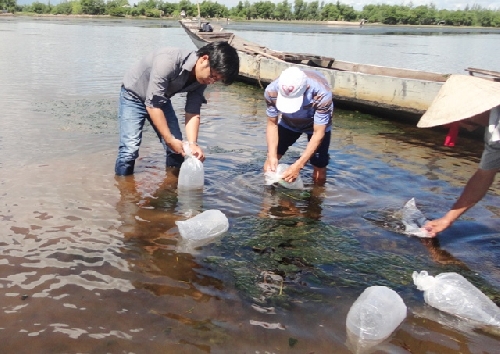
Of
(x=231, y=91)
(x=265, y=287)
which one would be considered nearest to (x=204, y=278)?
(x=265, y=287)

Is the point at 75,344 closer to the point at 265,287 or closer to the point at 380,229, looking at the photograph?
the point at 265,287

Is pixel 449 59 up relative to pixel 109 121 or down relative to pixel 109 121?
up

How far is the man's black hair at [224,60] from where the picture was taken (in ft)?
12.7

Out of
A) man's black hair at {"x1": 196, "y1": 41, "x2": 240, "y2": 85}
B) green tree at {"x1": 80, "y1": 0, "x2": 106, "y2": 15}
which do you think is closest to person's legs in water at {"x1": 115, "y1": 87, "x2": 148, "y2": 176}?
man's black hair at {"x1": 196, "y1": 41, "x2": 240, "y2": 85}

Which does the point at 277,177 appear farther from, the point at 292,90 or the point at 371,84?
the point at 371,84

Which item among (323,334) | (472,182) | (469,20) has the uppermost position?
(469,20)

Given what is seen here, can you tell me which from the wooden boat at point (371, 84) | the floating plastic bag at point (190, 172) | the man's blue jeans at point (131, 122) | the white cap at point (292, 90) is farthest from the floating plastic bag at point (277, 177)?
the wooden boat at point (371, 84)

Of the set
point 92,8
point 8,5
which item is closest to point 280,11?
point 92,8

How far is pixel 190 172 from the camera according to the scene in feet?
16.0

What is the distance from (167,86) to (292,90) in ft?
3.78

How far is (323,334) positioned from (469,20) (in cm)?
10508

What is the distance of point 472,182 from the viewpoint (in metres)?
3.28

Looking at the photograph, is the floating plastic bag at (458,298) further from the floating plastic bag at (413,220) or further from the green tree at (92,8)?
the green tree at (92,8)

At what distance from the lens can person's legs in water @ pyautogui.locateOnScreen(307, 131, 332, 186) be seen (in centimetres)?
502
